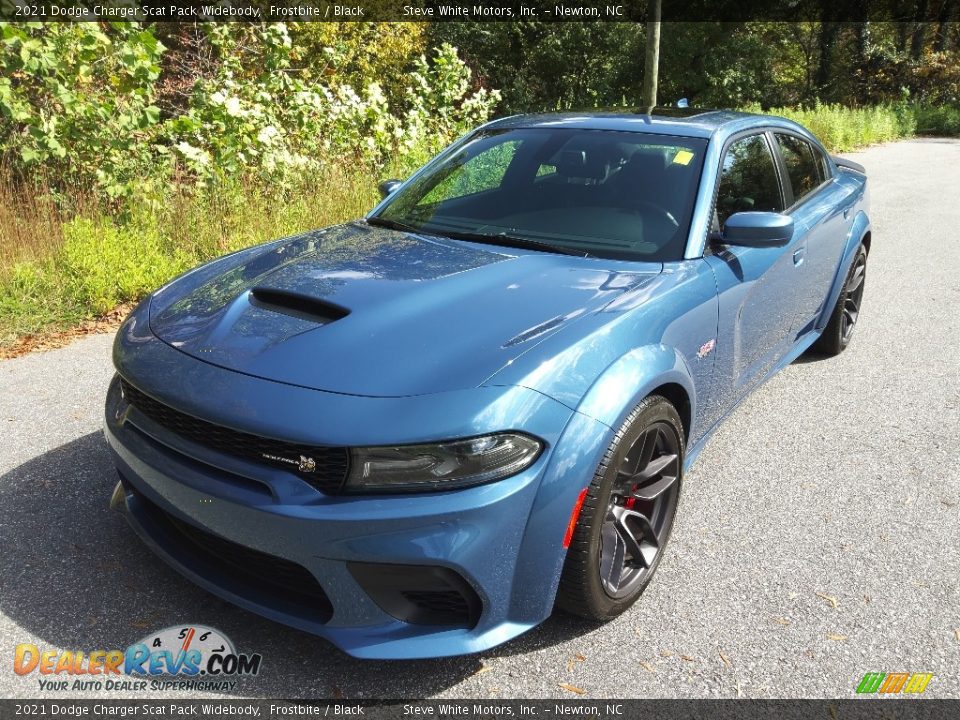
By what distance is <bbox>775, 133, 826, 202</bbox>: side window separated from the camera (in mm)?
4359

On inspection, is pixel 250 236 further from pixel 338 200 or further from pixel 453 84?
pixel 453 84

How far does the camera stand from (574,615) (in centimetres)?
263

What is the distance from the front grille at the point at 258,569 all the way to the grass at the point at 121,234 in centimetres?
321

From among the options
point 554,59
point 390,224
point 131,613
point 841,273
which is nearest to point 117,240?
point 390,224

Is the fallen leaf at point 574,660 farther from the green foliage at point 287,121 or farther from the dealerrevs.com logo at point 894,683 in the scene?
the green foliage at point 287,121

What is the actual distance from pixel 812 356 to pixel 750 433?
1.51 meters

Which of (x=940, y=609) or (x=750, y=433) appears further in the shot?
(x=750, y=433)

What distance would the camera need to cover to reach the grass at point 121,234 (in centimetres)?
544

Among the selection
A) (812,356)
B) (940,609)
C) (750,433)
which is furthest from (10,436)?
(812,356)

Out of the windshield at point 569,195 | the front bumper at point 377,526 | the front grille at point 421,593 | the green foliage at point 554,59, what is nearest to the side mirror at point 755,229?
the windshield at point 569,195

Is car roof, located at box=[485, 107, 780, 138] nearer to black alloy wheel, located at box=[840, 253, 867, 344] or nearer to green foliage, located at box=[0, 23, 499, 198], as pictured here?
black alloy wheel, located at box=[840, 253, 867, 344]

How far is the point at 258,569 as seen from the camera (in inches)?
92.8

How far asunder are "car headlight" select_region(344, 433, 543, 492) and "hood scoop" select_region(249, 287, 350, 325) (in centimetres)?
62

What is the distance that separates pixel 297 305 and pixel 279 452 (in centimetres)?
69
